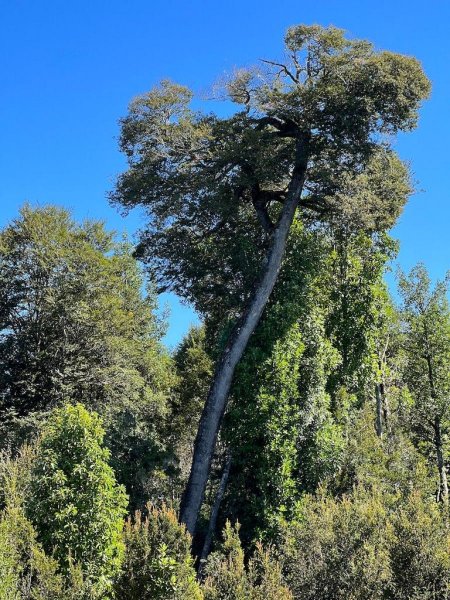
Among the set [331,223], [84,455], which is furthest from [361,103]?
[84,455]

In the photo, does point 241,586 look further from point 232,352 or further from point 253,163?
point 253,163

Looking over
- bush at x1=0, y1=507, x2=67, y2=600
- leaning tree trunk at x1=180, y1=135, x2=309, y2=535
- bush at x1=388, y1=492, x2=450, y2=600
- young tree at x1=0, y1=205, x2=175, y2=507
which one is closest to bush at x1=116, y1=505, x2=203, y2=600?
bush at x1=0, y1=507, x2=67, y2=600

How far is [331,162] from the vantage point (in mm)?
15680

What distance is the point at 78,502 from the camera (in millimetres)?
8195

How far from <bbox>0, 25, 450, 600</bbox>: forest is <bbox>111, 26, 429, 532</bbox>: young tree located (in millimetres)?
59

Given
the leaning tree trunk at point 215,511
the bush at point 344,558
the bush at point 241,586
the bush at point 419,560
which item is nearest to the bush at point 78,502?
the bush at point 241,586

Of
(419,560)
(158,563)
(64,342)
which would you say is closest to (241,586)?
(158,563)

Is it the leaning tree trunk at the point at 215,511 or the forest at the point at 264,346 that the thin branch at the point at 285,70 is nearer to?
the forest at the point at 264,346

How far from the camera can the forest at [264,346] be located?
8.48 meters

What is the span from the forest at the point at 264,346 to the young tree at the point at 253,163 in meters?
0.06

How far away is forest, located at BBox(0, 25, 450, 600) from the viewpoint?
8.48 m

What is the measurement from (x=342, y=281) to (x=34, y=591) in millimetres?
12760

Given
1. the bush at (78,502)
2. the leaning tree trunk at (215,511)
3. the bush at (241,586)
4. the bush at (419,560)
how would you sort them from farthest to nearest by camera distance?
the leaning tree trunk at (215,511), the bush at (419,560), the bush at (78,502), the bush at (241,586)

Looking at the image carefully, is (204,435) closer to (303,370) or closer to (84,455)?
(303,370)
